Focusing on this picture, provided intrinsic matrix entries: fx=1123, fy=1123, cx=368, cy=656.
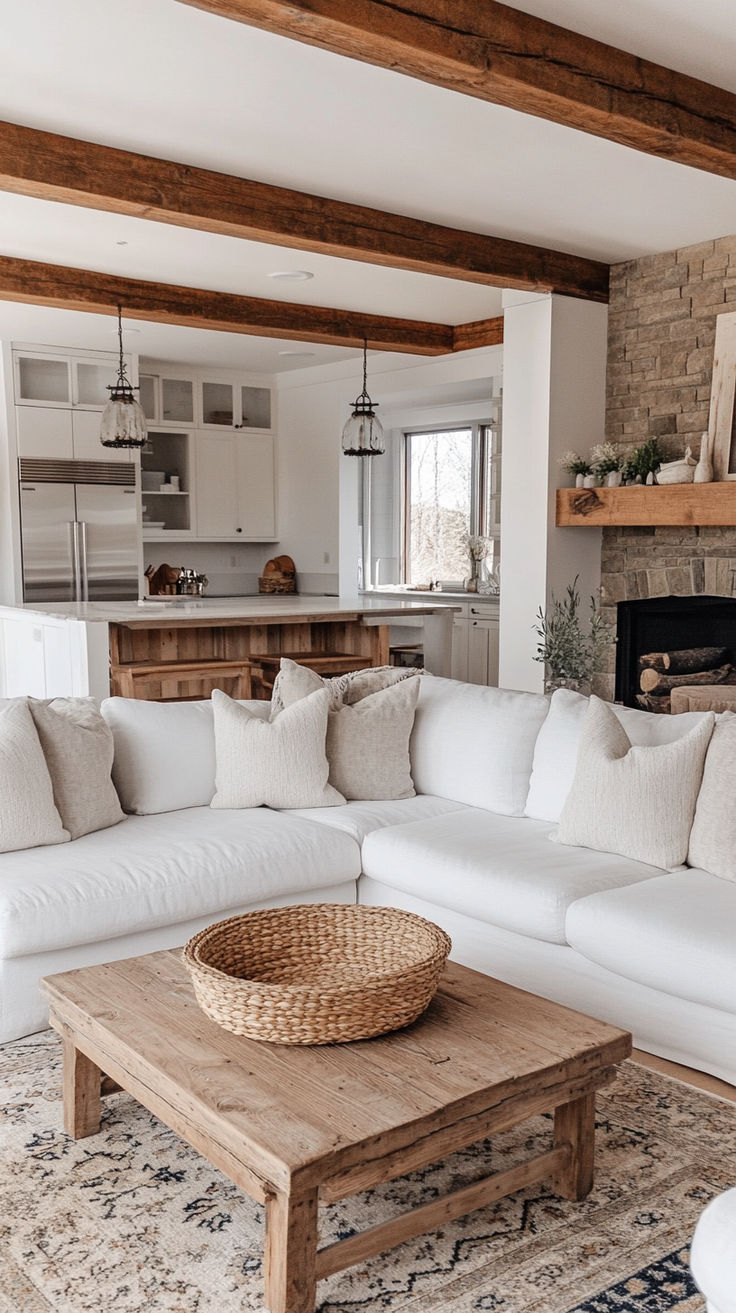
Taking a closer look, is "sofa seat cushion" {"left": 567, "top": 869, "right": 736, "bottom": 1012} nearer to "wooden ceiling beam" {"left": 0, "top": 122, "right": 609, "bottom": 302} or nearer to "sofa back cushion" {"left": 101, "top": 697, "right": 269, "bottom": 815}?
"sofa back cushion" {"left": 101, "top": 697, "right": 269, "bottom": 815}

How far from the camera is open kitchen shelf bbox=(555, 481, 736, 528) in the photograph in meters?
5.16

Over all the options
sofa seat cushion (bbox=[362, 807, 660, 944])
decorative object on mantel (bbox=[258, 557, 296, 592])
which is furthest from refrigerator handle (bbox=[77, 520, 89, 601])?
sofa seat cushion (bbox=[362, 807, 660, 944])

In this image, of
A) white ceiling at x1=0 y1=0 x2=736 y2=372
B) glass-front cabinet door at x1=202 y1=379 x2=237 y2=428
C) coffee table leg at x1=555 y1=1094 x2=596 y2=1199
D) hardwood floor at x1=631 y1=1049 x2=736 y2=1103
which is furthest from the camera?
glass-front cabinet door at x1=202 y1=379 x2=237 y2=428

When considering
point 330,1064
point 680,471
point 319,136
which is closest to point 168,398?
point 680,471

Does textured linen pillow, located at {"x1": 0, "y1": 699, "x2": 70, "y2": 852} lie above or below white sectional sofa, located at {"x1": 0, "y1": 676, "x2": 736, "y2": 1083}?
above

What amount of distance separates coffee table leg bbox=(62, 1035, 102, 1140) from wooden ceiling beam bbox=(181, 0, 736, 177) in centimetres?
236

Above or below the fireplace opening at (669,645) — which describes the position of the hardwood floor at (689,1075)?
below

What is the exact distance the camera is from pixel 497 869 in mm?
3035

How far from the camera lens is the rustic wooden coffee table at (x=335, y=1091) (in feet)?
5.76

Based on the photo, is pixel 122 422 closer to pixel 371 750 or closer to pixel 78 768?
pixel 371 750

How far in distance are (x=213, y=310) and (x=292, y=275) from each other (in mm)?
672

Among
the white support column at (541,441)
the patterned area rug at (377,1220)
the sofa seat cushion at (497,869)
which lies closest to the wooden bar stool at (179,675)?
the white support column at (541,441)

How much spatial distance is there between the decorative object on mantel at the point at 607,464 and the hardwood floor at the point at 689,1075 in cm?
345

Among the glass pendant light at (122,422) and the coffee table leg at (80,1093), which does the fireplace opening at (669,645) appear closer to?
the glass pendant light at (122,422)
